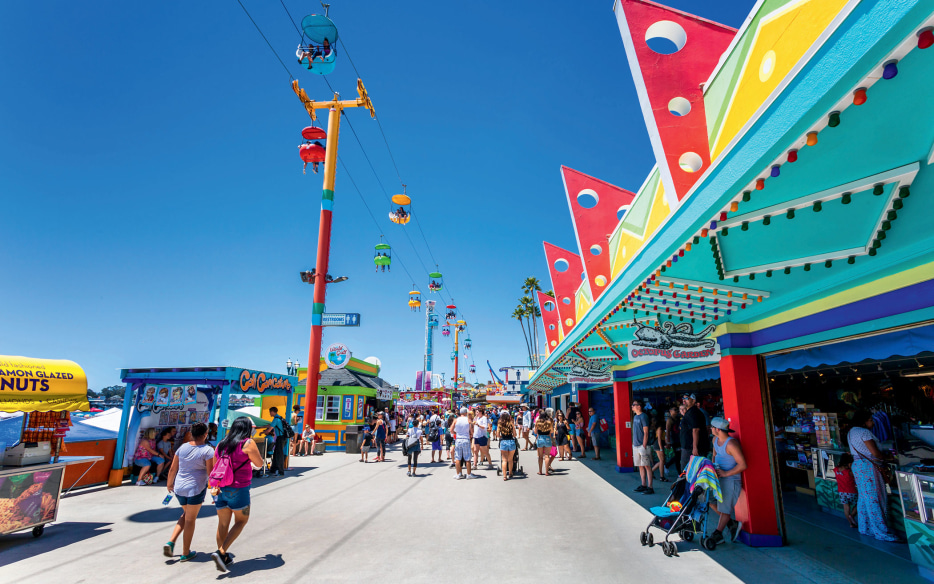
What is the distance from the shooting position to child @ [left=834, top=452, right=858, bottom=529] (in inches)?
265

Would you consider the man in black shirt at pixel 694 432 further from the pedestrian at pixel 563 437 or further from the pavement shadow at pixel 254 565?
the pedestrian at pixel 563 437

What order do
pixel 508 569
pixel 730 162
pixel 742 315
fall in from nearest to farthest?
pixel 730 162 < pixel 508 569 < pixel 742 315

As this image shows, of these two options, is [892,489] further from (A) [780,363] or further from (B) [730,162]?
(B) [730,162]

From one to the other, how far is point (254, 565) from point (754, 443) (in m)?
6.44

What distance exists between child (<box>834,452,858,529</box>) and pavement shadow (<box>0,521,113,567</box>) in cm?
1100

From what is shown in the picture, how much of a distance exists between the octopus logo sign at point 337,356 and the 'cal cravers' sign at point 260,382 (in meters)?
4.12

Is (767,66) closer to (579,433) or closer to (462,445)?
(462,445)

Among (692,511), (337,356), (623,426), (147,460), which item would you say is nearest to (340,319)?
(337,356)

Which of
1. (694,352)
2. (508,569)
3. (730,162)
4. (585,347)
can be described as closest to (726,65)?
(730,162)

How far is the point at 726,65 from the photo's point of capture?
203 inches

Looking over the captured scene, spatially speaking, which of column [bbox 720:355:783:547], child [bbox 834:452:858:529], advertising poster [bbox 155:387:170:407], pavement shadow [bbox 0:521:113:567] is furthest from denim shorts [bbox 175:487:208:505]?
child [bbox 834:452:858:529]

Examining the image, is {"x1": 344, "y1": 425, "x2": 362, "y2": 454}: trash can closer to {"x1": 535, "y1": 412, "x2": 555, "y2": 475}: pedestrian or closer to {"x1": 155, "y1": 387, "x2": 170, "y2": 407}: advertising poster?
{"x1": 155, "y1": 387, "x2": 170, "y2": 407}: advertising poster

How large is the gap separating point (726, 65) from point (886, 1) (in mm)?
3948

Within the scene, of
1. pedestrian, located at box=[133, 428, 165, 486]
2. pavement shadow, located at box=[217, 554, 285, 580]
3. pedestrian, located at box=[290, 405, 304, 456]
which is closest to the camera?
pavement shadow, located at box=[217, 554, 285, 580]
